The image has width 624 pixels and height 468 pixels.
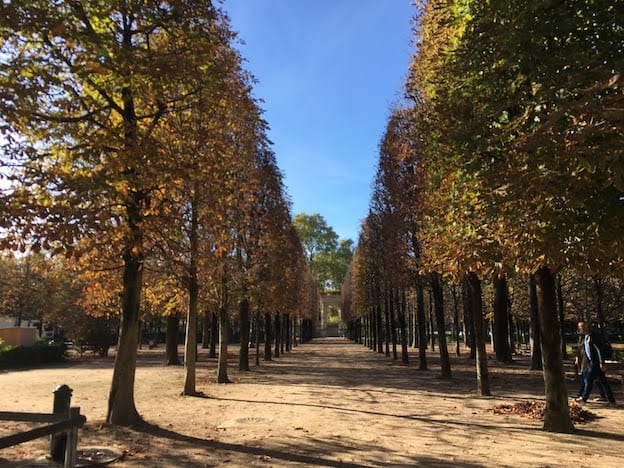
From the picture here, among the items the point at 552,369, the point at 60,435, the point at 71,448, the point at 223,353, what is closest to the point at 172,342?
the point at 223,353

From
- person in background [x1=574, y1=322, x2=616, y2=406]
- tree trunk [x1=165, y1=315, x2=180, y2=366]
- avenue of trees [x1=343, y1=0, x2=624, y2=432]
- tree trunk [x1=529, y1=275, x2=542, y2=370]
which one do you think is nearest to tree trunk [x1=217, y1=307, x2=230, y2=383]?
tree trunk [x1=165, y1=315, x2=180, y2=366]

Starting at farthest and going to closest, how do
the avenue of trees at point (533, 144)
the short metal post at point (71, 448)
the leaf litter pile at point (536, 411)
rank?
1. the leaf litter pile at point (536, 411)
2. the avenue of trees at point (533, 144)
3. the short metal post at point (71, 448)

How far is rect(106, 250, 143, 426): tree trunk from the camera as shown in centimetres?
970

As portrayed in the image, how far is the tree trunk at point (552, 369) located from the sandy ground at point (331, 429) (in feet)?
0.98

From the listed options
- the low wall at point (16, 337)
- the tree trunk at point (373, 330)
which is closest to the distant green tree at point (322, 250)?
the tree trunk at point (373, 330)

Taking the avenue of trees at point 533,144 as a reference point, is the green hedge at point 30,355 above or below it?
below

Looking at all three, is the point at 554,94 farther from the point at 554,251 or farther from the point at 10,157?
the point at 10,157

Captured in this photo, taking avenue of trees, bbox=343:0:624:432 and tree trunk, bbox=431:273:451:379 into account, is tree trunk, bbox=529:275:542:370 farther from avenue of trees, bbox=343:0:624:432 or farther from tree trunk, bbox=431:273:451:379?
avenue of trees, bbox=343:0:624:432

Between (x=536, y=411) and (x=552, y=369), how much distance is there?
234 cm

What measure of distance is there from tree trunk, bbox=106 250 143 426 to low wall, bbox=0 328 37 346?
24466 mm

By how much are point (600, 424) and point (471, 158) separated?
19.6 ft

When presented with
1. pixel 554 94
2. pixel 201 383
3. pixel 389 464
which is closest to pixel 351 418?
pixel 389 464

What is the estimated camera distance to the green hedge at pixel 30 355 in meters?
26.2

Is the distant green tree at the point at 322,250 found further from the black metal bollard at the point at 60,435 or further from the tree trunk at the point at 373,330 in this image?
the black metal bollard at the point at 60,435
